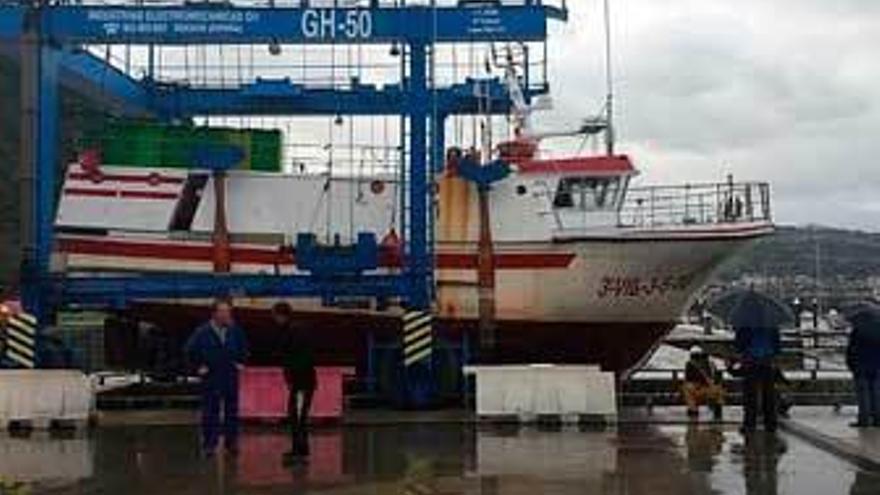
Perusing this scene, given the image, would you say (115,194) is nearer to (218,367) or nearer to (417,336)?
(417,336)

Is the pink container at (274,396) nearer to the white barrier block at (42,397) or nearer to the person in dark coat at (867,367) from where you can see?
the white barrier block at (42,397)

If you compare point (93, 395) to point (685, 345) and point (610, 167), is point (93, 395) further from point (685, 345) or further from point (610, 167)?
point (685, 345)

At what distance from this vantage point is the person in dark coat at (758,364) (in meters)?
18.9

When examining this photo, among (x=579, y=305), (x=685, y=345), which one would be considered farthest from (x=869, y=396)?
(x=685, y=345)

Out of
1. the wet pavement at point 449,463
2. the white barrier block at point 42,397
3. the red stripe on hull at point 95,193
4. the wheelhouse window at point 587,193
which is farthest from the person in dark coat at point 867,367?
the red stripe on hull at point 95,193

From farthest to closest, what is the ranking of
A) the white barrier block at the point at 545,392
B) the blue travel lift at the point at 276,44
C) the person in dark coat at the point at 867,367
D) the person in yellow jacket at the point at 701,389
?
1. the blue travel lift at the point at 276,44
2. the person in yellow jacket at the point at 701,389
3. the white barrier block at the point at 545,392
4. the person in dark coat at the point at 867,367

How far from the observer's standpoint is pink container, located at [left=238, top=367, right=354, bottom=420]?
21141 mm

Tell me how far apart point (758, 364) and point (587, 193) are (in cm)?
934

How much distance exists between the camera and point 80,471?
611 inches

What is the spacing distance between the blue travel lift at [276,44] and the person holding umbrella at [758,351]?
20.4 feet

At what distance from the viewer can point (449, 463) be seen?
52.3ft

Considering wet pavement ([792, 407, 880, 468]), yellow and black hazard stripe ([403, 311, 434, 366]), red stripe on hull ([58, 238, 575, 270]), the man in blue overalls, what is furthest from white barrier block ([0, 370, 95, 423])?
wet pavement ([792, 407, 880, 468])

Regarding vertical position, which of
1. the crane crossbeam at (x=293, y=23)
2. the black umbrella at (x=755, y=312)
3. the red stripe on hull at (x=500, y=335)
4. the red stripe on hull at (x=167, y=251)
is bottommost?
the red stripe on hull at (x=500, y=335)

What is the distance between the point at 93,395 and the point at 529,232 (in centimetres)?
897
